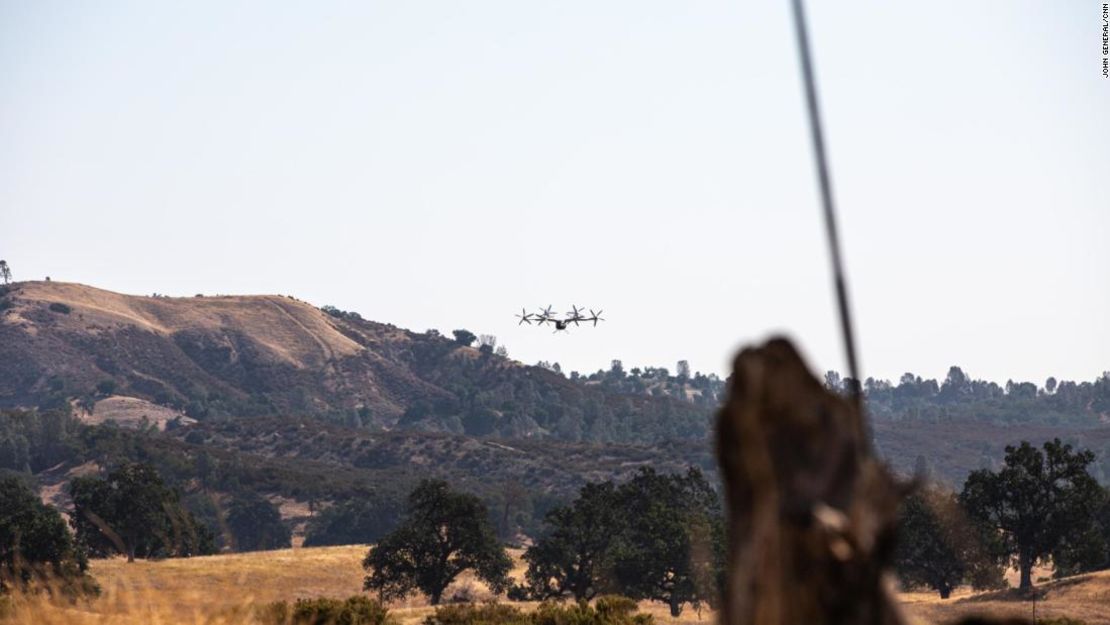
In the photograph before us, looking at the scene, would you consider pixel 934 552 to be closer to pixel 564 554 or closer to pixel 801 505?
pixel 564 554

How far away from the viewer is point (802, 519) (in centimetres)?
523

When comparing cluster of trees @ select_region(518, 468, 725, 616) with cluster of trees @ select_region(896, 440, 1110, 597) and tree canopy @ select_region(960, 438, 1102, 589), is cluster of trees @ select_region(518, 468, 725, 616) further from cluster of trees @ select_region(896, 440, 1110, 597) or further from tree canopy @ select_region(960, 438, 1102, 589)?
tree canopy @ select_region(960, 438, 1102, 589)

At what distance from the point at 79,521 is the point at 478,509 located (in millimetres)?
32261

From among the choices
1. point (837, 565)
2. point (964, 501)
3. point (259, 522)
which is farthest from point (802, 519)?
point (259, 522)

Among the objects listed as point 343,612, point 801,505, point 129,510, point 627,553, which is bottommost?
point 343,612

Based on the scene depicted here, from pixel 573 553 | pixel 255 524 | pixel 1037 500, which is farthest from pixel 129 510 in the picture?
pixel 1037 500

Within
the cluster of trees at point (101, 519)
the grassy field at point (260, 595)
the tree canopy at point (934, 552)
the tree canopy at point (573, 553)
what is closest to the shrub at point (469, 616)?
the grassy field at point (260, 595)

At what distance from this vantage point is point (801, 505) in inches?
207

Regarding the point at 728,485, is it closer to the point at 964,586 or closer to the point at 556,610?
the point at 556,610

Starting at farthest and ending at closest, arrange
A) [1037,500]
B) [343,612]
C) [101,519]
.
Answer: [101,519] → [1037,500] → [343,612]

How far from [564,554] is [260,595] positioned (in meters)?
76.7

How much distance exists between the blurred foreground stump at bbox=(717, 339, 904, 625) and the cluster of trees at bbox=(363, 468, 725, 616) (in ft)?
254

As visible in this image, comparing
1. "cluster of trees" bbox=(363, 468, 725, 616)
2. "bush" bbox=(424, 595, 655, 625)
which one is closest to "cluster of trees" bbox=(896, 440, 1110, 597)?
"cluster of trees" bbox=(363, 468, 725, 616)

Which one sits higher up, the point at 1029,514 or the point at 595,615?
the point at 1029,514
